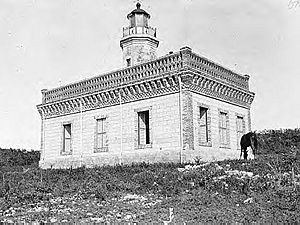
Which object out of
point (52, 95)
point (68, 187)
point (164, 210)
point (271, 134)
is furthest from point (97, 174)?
point (271, 134)

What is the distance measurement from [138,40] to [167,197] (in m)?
16.4

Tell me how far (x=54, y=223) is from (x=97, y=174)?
7.59m

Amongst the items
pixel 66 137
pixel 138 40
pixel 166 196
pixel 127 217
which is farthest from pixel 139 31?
pixel 127 217

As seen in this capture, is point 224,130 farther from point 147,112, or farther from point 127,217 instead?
point 127,217

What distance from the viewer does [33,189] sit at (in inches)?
513

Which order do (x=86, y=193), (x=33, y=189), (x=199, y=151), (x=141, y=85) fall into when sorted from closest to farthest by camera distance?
(x=86, y=193) < (x=33, y=189) < (x=199, y=151) < (x=141, y=85)

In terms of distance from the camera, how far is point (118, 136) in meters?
20.9

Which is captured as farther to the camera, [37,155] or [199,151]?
[37,155]

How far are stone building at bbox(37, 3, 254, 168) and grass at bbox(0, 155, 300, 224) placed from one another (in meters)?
3.99

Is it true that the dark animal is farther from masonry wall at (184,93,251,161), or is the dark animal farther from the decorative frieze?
the decorative frieze

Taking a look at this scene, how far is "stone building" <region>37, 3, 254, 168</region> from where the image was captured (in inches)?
732

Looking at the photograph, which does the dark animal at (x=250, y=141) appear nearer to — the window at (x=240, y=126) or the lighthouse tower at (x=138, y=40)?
the window at (x=240, y=126)

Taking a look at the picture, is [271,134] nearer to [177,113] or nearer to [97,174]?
[177,113]

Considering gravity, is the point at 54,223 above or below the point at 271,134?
below
